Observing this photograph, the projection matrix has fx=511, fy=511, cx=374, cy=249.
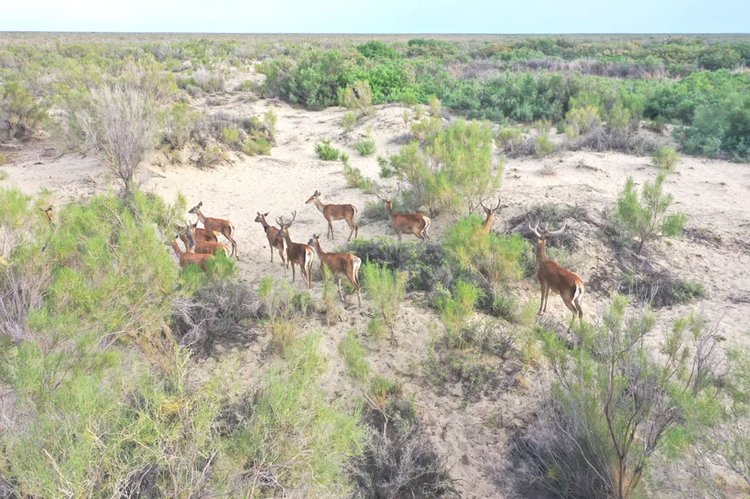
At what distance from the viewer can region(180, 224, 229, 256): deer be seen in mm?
8414

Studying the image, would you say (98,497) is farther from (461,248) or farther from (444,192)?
(444,192)

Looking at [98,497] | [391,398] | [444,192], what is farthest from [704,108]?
[98,497]

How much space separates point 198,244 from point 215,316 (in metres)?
2.25

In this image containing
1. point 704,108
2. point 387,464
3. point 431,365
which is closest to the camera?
point 387,464

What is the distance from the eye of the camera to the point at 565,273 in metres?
7.05

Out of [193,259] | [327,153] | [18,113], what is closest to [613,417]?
[193,259]

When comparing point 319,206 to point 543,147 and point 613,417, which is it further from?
point 543,147

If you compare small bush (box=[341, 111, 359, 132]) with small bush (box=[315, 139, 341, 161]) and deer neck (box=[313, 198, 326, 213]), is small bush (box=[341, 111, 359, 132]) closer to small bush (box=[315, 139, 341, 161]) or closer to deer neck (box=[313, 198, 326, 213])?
small bush (box=[315, 139, 341, 161])

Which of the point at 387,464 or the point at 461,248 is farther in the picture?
the point at 461,248

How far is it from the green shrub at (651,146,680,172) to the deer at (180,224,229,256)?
38.6ft

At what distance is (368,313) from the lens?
7418 millimetres

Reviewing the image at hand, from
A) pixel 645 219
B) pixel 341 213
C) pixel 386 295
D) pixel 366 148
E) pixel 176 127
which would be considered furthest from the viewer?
pixel 366 148

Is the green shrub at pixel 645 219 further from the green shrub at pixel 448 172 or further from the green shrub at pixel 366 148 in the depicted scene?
the green shrub at pixel 366 148

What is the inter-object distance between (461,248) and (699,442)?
4.35 meters
